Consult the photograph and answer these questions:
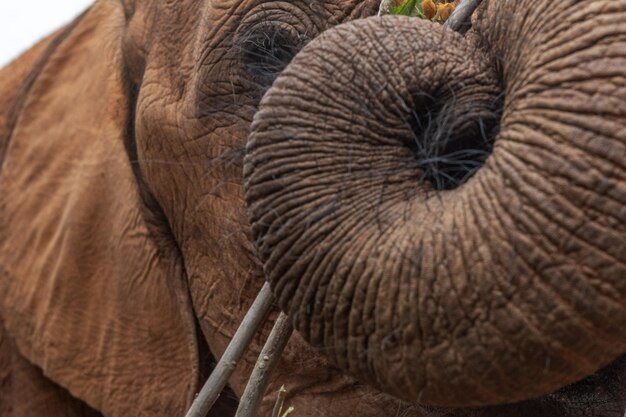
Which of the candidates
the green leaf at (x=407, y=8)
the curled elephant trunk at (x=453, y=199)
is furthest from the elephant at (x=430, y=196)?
the green leaf at (x=407, y=8)

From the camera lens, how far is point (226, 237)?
8.52 ft

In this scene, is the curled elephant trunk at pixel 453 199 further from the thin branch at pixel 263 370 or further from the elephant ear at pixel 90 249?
the elephant ear at pixel 90 249

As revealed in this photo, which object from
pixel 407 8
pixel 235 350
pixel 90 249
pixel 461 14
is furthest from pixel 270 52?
pixel 90 249

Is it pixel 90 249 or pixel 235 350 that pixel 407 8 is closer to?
pixel 235 350

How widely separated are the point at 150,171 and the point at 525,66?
1.45 metres

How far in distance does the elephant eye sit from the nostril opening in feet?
1.99

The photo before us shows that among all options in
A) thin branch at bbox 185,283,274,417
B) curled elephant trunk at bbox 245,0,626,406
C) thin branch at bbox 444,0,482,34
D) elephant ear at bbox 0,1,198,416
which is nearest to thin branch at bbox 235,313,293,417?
thin branch at bbox 185,283,274,417

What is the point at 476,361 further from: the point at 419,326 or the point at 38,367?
the point at 38,367

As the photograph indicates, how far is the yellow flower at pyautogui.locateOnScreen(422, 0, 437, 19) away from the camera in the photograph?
2.05m

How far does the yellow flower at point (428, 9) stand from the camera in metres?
2.05

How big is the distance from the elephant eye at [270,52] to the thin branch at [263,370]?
57 centimetres

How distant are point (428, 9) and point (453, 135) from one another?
415 mm

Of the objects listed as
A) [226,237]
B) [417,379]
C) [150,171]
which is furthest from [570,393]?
[150,171]

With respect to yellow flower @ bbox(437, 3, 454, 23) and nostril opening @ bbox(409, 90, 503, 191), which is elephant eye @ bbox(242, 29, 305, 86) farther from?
nostril opening @ bbox(409, 90, 503, 191)
